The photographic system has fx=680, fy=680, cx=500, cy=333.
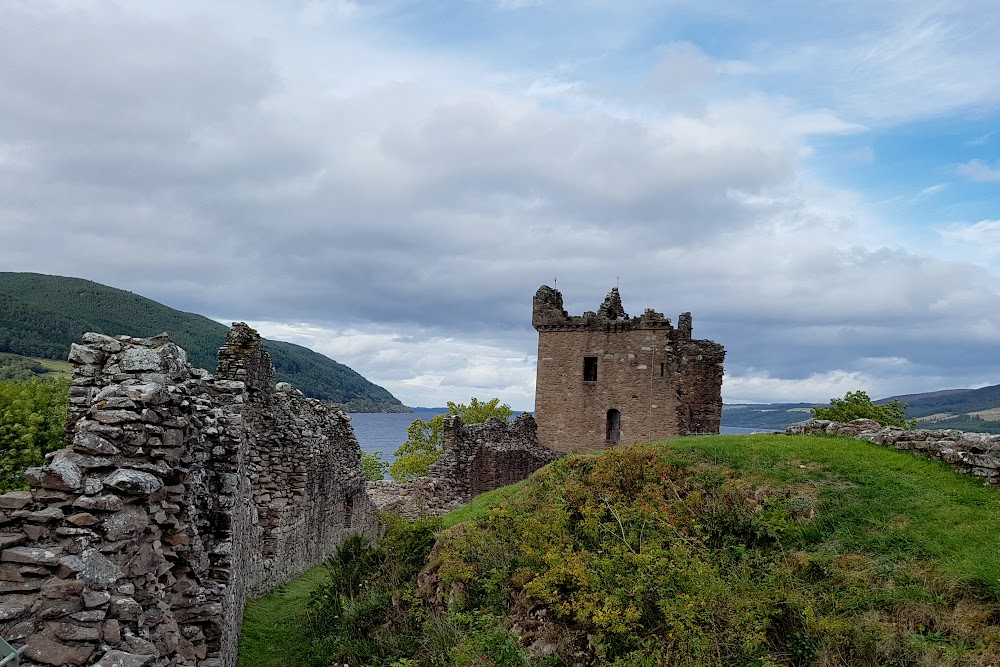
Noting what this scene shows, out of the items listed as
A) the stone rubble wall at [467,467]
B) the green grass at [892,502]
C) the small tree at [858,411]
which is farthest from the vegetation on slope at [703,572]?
the small tree at [858,411]

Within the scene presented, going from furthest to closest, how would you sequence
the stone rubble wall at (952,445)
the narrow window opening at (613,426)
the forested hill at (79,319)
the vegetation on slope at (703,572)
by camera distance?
1. the forested hill at (79,319)
2. the narrow window opening at (613,426)
3. the stone rubble wall at (952,445)
4. the vegetation on slope at (703,572)

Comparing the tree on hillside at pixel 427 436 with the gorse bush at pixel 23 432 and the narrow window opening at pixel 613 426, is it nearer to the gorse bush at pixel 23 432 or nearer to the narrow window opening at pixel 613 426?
the narrow window opening at pixel 613 426

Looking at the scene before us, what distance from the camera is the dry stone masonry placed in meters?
5.18

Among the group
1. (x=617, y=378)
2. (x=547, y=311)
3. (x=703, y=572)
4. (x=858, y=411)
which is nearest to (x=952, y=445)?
(x=703, y=572)

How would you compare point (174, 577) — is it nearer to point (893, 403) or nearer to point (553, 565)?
point (553, 565)

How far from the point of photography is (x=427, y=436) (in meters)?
56.8

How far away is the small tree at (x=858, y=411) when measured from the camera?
27250 millimetres

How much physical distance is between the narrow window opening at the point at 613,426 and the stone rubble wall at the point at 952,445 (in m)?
16.0

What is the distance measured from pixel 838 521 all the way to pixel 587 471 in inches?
205

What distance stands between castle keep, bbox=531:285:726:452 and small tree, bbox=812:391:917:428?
4.46 m

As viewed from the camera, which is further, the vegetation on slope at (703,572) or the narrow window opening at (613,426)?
the narrow window opening at (613,426)

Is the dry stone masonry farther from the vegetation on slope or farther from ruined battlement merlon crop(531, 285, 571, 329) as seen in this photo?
ruined battlement merlon crop(531, 285, 571, 329)

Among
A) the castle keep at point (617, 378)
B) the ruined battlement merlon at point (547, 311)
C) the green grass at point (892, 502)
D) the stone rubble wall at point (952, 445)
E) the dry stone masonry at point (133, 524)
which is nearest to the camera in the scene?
the dry stone masonry at point (133, 524)

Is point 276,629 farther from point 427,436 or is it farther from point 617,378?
point 427,436
